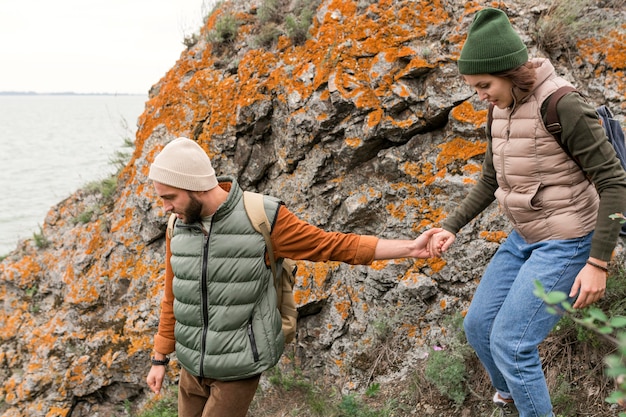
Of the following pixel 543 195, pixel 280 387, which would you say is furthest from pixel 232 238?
pixel 280 387

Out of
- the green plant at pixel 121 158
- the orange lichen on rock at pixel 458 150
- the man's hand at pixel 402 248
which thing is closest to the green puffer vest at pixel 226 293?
the man's hand at pixel 402 248

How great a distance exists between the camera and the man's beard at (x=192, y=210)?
108 inches

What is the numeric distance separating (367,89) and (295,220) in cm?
210

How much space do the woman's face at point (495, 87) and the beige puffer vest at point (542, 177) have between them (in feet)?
0.19

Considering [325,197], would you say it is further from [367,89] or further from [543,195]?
[543,195]

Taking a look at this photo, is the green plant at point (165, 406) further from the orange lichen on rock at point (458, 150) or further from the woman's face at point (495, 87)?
the woman's face at point (495, 87)

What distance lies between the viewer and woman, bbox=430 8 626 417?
7.32 ft

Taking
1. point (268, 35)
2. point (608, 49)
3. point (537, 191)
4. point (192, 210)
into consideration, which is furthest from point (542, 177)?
point (268, 35)

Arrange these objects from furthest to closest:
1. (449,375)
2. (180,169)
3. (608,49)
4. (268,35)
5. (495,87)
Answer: (268,35), (608,49), (449,375), (180,169), (495,87)

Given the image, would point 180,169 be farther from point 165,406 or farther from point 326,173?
point 165,406

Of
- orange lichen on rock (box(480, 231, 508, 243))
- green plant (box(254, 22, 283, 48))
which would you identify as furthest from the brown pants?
green plant (box(254, 22, 283, 48))

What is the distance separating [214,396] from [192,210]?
104 centimetres

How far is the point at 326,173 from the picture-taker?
4820mm

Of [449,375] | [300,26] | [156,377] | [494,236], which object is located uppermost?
[300,26]
